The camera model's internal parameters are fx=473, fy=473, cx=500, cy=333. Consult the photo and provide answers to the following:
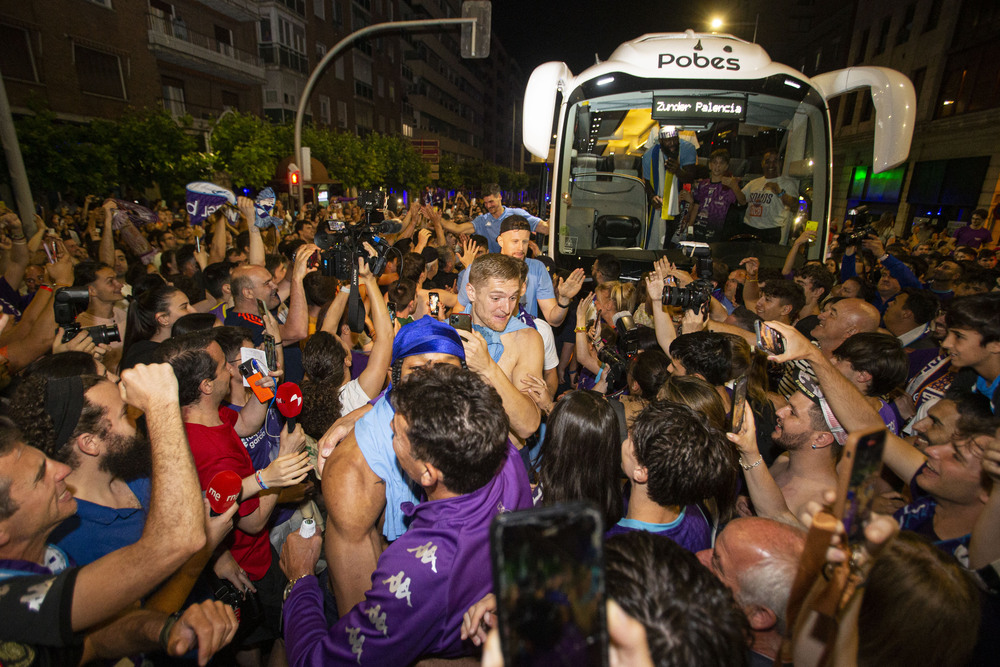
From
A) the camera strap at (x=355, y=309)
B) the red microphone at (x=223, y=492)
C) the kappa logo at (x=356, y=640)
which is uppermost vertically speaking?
the camera strap at (x=355, y=309)

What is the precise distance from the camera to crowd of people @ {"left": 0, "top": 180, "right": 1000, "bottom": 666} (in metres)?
1.35

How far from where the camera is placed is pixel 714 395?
8.25ft

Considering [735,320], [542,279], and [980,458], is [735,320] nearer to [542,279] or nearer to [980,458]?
[542,279]

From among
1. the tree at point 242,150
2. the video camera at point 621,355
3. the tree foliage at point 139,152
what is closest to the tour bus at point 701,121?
the video camera at point 621,355

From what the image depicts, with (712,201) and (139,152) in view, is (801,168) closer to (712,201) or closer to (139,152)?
(712,201)

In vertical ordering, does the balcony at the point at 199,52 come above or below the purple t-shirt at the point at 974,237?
above

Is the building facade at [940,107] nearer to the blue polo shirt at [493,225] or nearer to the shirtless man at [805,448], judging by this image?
the blue polo shirt at [493,225]

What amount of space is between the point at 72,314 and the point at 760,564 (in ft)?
14.1

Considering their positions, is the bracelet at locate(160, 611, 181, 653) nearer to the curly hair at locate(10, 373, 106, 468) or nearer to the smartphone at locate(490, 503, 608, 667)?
the curly hair at locate(10, 373, 106, 468)

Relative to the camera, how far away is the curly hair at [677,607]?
101 centimetres

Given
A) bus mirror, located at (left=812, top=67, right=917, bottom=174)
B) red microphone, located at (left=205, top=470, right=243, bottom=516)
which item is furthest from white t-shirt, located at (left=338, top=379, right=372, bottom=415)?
bus mirror, located at (left=812, top=67, right=917, bottom=174)

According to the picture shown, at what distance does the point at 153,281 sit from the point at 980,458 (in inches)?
252

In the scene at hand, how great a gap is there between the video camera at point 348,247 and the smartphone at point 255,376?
753mm

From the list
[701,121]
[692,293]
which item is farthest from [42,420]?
[701,121]
